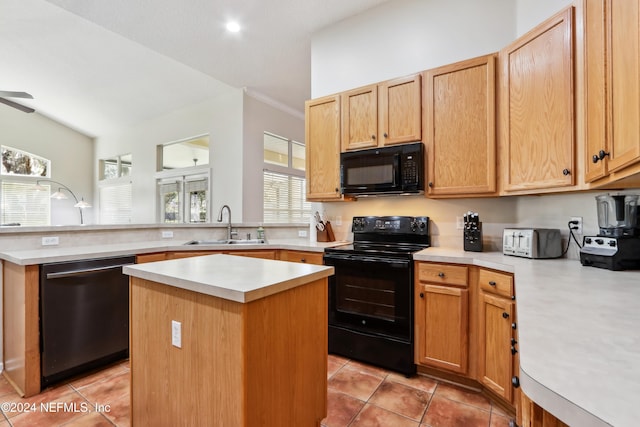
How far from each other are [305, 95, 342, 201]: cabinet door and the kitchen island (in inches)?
61.1

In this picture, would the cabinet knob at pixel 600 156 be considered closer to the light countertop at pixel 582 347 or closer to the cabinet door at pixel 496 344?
the light countertop at pixel 582 347

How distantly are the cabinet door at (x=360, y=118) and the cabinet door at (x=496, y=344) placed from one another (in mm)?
1584

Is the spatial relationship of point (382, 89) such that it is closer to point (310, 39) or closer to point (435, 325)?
point (310, 39)

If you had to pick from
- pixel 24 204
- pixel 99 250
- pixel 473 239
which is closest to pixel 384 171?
pixel 473 239

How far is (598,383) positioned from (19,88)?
8466 mm

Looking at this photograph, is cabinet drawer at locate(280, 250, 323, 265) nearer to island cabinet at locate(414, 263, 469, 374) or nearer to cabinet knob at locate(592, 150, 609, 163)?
island cabinet at locate(414, 263, 469, 374)

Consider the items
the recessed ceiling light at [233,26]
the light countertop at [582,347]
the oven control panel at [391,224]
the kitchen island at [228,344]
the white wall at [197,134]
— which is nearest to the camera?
the light countertop at [582,347]

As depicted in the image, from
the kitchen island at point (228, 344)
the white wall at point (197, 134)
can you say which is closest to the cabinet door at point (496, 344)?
the kitchen island at point (228, 344)

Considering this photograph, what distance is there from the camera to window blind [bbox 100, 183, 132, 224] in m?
6.92

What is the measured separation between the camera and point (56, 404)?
1.99 metres

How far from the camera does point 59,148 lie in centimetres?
742

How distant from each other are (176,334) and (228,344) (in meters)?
0.33

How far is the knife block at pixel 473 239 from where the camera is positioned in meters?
2.37

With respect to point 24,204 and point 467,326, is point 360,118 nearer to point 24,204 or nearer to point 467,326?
point 467,326
